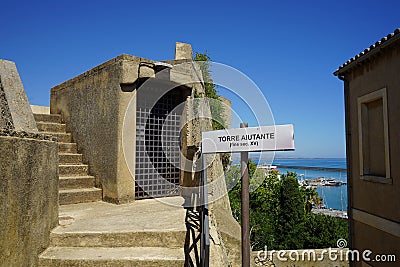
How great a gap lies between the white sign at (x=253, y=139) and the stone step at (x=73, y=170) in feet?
14.6

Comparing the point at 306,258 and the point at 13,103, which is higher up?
the point at 13,103

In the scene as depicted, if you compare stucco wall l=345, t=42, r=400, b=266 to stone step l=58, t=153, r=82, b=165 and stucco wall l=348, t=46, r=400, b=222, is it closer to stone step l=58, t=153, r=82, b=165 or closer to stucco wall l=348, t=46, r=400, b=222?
stucco wall l=348, t=46, r=400, b=222

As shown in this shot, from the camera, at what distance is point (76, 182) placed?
6.52 meters

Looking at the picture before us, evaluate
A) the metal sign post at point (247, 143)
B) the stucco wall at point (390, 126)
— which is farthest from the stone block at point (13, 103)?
the stucco wall at point (390, 126)

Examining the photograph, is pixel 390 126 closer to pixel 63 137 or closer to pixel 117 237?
pixel 117 237

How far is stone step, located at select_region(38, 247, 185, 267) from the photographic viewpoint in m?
3.66

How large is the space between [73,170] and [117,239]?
3.26 metres

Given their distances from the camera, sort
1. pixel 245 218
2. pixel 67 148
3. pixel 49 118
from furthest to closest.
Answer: pixel 49 118 < pixel 67 148 < pixel 245 218

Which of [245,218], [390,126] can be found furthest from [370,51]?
[245,218]

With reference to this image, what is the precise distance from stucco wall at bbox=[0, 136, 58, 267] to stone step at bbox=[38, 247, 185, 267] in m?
0.19

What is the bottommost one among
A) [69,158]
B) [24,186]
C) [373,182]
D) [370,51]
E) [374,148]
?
[373,182]

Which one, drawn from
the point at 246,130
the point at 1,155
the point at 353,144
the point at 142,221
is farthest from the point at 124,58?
the point at 353,144

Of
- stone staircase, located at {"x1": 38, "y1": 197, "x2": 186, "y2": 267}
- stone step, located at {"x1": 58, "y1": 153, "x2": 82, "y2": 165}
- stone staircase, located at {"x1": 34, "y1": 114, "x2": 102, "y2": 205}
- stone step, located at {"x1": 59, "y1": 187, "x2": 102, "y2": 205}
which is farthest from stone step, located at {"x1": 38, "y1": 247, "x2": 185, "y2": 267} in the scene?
stone step, located at {"x1": 58, "y1": 153, "x2": 82, "y2": 165}

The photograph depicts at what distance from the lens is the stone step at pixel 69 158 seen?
7029 millimetres
